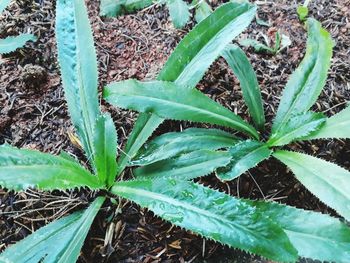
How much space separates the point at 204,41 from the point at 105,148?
18.5 inches

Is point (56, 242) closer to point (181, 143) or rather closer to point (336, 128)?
point (181, 143)

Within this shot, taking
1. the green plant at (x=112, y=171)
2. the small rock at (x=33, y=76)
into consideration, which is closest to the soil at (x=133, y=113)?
the small rock at (x=33, y=76)

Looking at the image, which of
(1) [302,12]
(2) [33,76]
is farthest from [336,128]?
(2) [33,76]

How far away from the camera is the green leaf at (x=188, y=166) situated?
4.10ft

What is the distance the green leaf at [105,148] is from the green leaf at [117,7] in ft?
1.71

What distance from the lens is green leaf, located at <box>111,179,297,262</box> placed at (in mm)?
1034

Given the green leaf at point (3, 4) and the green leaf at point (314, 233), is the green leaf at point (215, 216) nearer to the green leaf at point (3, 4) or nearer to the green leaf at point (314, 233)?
the green leaf at point (314, 233)

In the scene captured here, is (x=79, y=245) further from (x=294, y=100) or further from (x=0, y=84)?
(x=294, y=100)

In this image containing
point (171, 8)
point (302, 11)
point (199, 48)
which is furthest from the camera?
point (302, 11)

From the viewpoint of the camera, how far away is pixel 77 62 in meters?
1.41

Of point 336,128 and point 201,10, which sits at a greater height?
point 201,10

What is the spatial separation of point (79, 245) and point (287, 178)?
707 mm

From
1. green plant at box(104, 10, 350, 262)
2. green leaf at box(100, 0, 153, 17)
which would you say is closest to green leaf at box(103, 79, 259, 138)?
green plant at box(104, 10, 350, 262)

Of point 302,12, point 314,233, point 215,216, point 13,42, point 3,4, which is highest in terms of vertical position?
point 3,4
